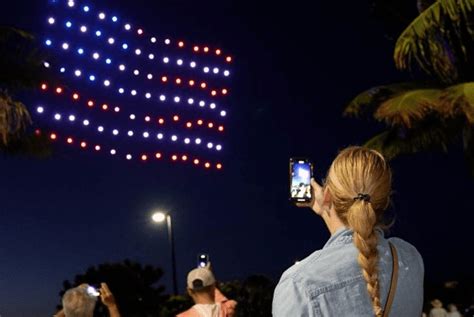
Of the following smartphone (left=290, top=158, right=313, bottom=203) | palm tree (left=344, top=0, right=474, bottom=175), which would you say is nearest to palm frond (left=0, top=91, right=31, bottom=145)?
palm tree (left=344, top=0, right=474, bottom=175)

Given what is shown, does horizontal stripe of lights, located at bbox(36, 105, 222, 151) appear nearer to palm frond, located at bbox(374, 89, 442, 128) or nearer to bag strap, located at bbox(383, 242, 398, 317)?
palm frond, located at bbox(374, 89, 442, 128)

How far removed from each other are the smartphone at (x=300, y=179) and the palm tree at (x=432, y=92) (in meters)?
13.1

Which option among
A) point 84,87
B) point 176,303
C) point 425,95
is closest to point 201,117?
point 84,87

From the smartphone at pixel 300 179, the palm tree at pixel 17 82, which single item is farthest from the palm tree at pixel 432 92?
the smartphone at pixel 300 179

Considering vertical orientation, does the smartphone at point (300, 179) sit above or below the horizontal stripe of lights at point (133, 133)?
below

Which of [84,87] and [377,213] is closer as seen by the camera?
[377,213]

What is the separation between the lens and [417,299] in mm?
2555

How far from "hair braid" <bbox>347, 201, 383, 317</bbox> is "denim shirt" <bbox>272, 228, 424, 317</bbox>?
4 cm

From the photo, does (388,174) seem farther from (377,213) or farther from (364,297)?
(364,297)

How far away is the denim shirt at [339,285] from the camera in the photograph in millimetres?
A: 2365

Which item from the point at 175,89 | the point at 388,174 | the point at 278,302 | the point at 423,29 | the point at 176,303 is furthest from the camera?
the point at 176,303

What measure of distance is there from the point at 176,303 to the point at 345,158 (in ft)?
92.5

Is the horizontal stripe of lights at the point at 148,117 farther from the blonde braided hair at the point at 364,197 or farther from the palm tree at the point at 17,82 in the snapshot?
the blonde braided hair at the point at 364,197

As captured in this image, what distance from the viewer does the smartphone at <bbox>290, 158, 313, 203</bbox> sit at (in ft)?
9.20
